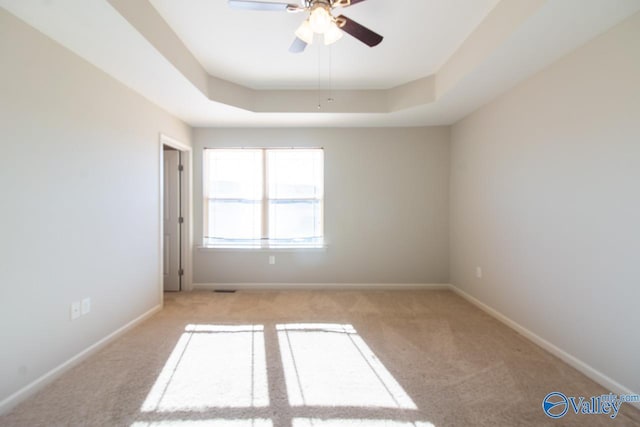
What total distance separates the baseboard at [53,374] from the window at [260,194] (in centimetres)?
176

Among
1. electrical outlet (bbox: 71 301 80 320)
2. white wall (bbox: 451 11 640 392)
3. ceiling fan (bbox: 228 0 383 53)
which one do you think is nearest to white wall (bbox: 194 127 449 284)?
white wall (bbox: 451 11 640 392)

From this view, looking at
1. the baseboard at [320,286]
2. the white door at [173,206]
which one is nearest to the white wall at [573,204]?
the baseboard at [320,286]

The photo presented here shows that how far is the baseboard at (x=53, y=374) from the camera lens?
1712 millimetres

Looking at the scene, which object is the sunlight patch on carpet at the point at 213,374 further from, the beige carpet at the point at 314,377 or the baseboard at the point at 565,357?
the baseboard at the point at 565,357

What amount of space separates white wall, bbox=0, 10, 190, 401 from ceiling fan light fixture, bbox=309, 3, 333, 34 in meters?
1.87

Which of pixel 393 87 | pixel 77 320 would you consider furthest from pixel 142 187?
pixel 393 87

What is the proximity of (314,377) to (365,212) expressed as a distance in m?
2.57

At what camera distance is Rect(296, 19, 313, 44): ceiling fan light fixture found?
1.82 meters

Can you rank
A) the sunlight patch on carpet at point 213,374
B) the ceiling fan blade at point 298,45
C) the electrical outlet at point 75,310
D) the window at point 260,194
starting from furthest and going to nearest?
the window at point 260,194, the electrical outlet at point 75,310, the ceiling fan blade at point 298,45, the sunlight patch on carpet at point 213,374

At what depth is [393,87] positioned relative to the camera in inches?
136

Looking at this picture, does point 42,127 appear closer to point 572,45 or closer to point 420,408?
point 420,408

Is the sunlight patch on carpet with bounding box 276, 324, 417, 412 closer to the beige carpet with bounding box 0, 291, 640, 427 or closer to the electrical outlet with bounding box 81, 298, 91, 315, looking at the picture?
the beige carpet with bounding box 0, 291, 640, 427

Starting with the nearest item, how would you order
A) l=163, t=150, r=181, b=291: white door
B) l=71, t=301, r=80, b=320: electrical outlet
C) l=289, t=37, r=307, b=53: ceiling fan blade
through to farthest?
l=289, t=37, r=307, b=53: ceiling fan blade, l=71, t=301, r=80, b=320: electrical outlet, l=163, t=150, r=181, b=291: white door

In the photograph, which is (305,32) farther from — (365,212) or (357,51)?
(365,212)
